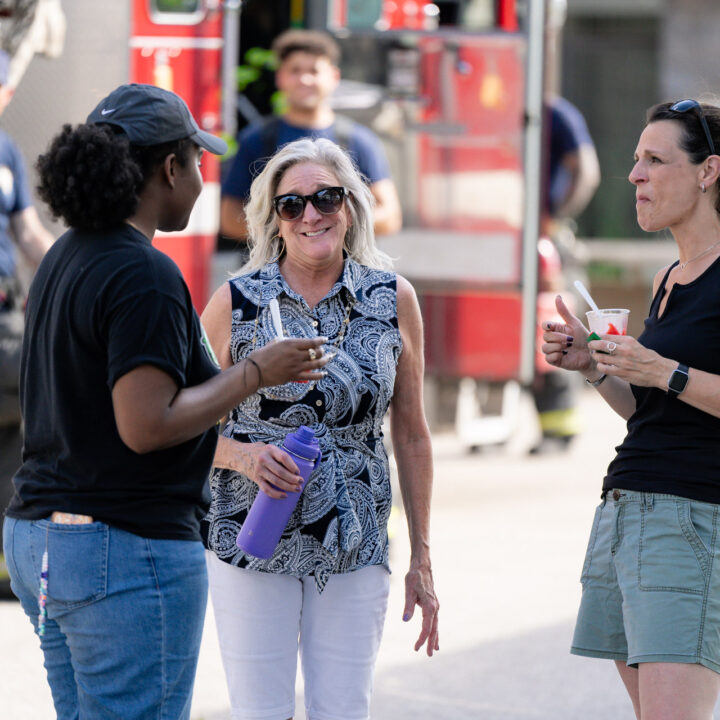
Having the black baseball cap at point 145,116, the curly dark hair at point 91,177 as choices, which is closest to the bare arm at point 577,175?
the black baseball cap at point 145,116

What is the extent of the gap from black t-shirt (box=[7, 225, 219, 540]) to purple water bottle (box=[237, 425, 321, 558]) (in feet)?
1.15

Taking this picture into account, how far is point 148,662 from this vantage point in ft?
8.34

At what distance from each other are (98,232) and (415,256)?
17.1ft

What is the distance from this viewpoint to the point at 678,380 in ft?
9.66

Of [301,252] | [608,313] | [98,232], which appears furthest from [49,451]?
[608,313]

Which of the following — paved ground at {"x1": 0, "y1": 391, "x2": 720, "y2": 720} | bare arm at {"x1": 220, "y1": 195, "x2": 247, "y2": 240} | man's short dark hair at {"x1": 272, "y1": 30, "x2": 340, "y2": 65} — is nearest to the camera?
paved ground at {"x1": 0, "y1": 391, "x2": 720, "y2": 720}

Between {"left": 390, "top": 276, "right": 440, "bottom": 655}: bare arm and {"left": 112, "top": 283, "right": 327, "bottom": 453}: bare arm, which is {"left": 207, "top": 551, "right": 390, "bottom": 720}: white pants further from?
{"left": 112, "top": 283, "right": 327, "bottom": 453}: bare arm

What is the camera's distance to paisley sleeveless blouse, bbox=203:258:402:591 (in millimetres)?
3115

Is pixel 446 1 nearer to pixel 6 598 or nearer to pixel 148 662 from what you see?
pixel 6 598

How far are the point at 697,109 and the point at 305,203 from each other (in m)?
0.93

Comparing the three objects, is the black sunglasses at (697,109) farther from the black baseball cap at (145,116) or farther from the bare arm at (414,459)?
the black baseball cap at (145,116)

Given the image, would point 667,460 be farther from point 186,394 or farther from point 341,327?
point 186,394

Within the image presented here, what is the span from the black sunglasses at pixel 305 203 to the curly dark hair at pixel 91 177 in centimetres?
76

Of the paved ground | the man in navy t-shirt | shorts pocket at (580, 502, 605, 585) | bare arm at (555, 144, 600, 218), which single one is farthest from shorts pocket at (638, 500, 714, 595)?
bare arm at (555, 144, 600, 218)
